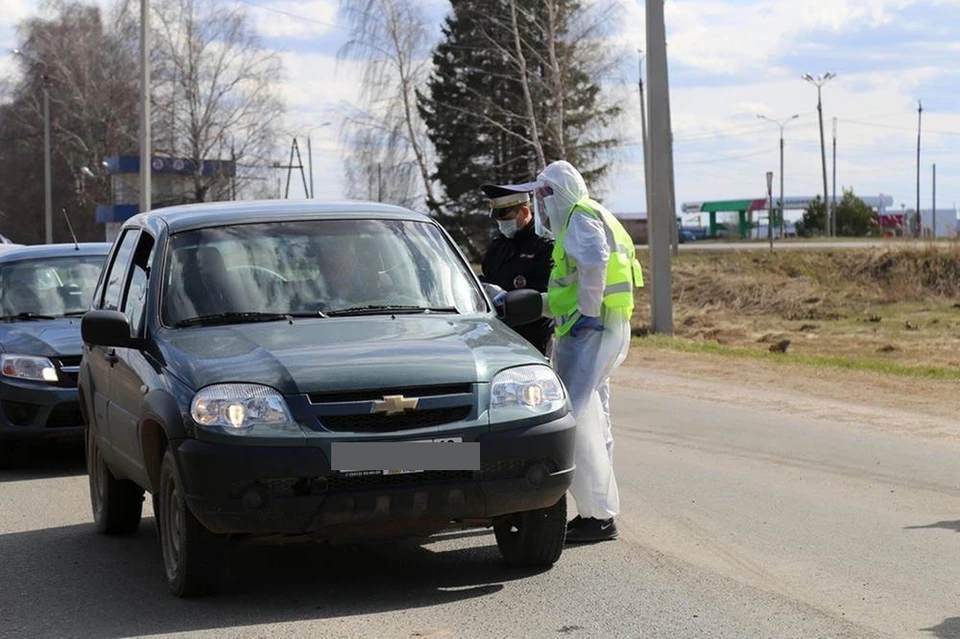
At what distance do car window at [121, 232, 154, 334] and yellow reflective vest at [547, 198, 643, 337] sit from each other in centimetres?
205

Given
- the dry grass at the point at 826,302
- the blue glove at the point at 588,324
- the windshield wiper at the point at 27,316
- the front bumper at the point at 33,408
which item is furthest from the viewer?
the dry grass at the point at 826,302

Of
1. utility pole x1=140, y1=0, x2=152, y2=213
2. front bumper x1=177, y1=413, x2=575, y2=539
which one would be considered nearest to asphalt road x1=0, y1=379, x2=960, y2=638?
front bumper x1=177, y1=413, x2=575, y2=539

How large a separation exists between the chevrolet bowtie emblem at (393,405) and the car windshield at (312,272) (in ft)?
3.38

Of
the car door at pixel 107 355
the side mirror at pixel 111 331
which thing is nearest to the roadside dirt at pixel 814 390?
the car door at pixel 107 355

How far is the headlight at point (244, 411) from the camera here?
19.5ft

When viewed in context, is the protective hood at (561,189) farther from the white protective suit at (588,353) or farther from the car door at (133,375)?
the car door at (133,375)

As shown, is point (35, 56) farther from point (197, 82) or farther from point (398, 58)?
point (398, 58)

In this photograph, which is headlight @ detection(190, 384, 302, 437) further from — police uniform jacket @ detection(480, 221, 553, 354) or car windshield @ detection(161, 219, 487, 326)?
police uniform jacket @ detection(480, 221, 553, 354)

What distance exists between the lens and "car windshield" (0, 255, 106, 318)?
11.9 m

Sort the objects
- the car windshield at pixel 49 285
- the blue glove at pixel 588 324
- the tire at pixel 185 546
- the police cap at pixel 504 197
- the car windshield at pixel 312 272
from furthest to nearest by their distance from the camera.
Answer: the car windshield at pixel 49 285 < the police cap at pixel 504 197 < the blue glove at pixel 588 324 < the car windshield at pixel 312 272 < the tire at pixel 185 546

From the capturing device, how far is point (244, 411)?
6.00 m

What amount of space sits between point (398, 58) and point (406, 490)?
152 feet

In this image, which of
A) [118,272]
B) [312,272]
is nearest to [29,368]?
[118,272]

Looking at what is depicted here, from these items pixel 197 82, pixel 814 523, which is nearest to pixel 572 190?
pixel 814 523
